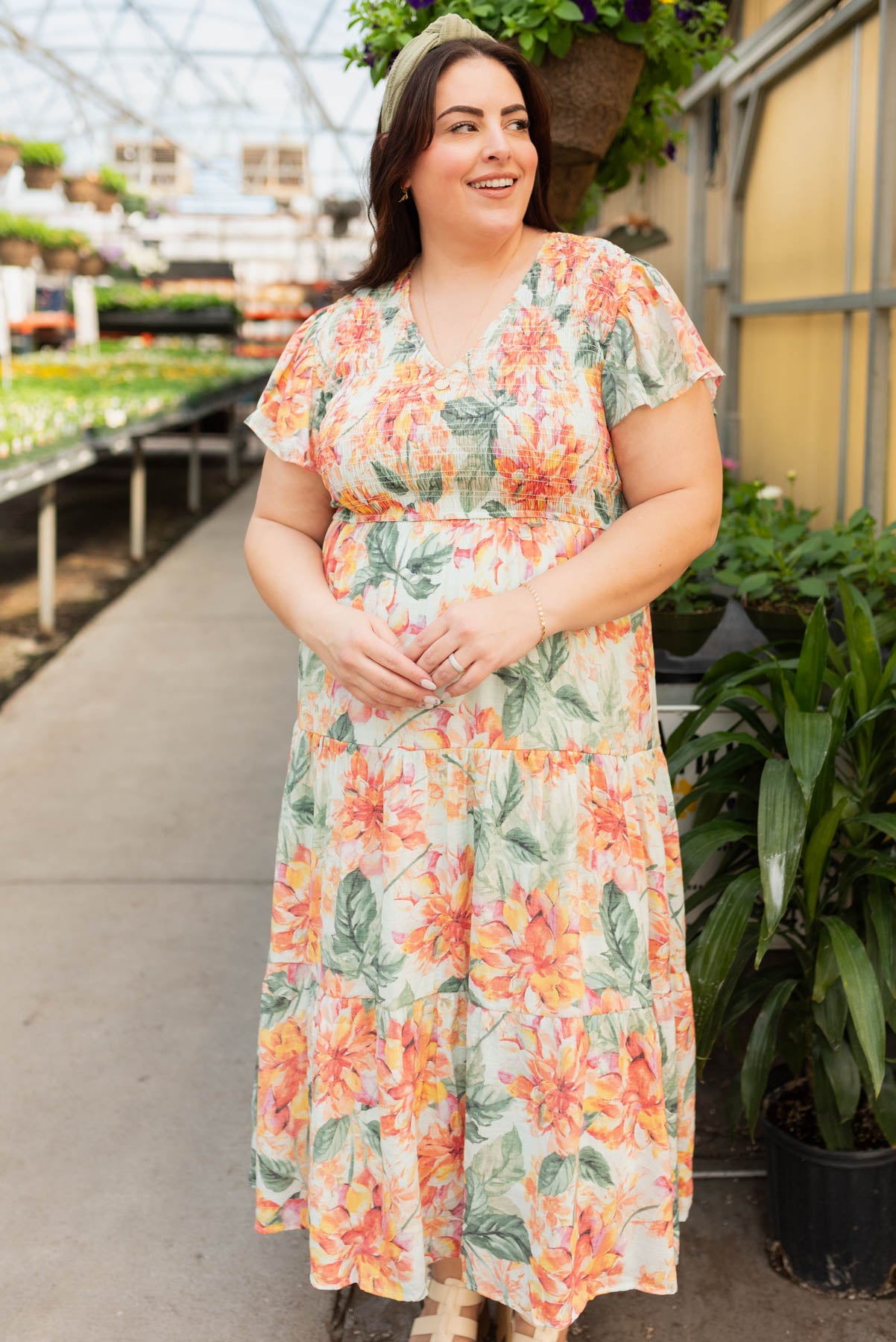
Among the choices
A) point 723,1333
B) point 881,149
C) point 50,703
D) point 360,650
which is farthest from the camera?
point 50,703

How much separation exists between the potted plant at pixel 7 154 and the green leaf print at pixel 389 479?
6.01 meters

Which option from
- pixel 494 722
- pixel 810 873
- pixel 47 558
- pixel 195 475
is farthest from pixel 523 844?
pixel 195 475

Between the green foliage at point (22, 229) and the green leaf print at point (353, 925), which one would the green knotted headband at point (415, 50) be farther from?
the green foliage at point (22, 229)

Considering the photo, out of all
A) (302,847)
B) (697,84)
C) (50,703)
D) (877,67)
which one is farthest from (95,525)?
(302,847)

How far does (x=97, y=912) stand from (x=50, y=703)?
180cm

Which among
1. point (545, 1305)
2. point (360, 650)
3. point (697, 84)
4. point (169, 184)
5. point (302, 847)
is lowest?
point (545, 1305)

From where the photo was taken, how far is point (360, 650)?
1.51m

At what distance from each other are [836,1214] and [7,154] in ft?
21.2

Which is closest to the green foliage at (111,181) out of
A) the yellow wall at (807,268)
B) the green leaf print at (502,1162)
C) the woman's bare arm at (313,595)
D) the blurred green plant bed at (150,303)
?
the blurred green plant bed at (150,303)

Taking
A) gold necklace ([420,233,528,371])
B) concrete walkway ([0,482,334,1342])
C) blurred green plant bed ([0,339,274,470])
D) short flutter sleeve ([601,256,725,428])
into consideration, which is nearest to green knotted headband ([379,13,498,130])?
gold necklace ([420,233,528,371])

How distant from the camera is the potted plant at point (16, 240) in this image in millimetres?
7583

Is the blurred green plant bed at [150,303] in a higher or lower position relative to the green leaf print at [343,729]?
higher

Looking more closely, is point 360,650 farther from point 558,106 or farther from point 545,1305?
point 558,106

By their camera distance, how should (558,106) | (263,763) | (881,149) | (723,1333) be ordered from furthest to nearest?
(263,763), (881,149), (558,106), (723,1333)
